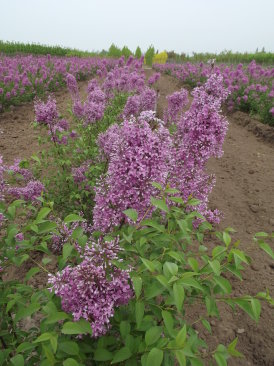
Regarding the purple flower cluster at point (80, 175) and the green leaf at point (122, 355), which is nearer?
the green leaf at point (122, 355)

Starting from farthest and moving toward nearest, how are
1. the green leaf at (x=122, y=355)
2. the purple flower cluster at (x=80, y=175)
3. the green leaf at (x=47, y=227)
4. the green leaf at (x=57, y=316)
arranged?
the purple flower cluster at (x=80, y=175) → the green leaf at (x=47, y=227) → the green leaf at (x=122, y=355) → the green leaf at (x=57, y=316)

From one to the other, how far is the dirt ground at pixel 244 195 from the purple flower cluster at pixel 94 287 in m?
1.08

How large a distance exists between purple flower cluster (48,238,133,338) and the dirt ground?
1077mm

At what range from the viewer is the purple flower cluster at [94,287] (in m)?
1.68

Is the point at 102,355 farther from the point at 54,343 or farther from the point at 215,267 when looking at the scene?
the point at 215,267

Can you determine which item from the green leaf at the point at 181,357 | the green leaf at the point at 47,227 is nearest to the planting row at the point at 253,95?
the green leaf at the point at 47,227

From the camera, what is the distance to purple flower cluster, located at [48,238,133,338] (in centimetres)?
168

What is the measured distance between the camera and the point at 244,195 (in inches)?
258

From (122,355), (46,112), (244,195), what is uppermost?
(46,112)

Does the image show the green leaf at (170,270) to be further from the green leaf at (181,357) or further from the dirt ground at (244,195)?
the dirt ground at (244,195)

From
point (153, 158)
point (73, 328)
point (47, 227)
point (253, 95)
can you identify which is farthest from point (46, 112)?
point (253, 95)

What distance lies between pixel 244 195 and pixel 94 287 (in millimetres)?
5476

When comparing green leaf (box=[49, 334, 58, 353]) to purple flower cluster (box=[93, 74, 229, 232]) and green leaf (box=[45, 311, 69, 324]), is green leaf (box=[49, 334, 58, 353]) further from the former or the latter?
purple flower cluster (box=[93, 74, 229, 232])

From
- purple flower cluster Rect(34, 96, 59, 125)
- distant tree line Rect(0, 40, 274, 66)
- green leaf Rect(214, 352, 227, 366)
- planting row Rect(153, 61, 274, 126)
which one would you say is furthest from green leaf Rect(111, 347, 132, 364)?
distant tree line Rect(0, 40, 274, 66)
